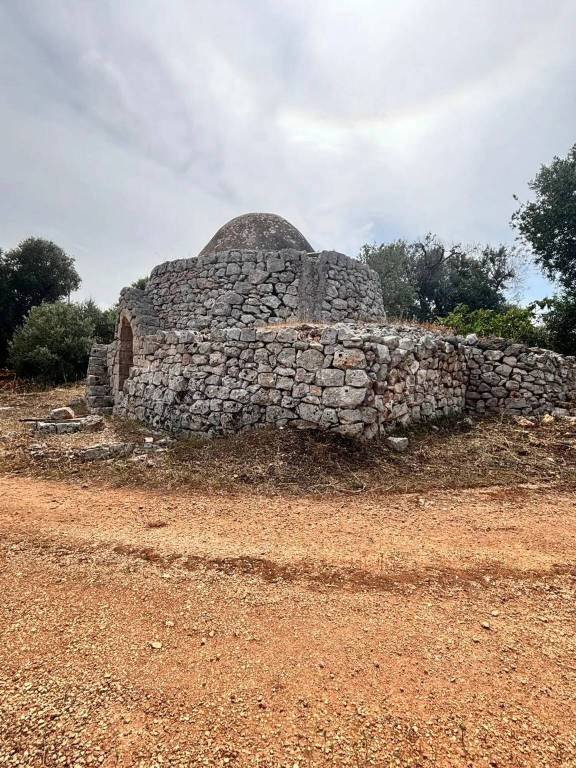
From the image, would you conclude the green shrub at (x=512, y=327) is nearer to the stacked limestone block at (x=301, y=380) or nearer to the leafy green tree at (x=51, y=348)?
the stacked limestone block at (x=301, y=380)

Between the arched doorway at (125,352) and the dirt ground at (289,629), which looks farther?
the arched doorway at (125,352)

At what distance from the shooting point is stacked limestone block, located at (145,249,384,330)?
12.3 m

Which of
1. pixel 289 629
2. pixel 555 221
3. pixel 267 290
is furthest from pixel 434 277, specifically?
pixel 289 629

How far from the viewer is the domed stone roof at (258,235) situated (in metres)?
13.9

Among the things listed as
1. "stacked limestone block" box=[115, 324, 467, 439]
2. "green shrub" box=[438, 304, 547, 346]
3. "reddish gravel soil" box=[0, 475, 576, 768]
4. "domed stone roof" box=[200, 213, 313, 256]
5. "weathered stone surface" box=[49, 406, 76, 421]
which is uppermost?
"domed stone roof" box=[200, 213, 313, 256]

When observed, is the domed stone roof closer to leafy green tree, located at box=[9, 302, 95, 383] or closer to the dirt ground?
leafy green tree, located at box=[9, 302, 95, 383]

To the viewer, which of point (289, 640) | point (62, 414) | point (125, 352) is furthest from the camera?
point (125, 352)

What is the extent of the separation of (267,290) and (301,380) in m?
5.83

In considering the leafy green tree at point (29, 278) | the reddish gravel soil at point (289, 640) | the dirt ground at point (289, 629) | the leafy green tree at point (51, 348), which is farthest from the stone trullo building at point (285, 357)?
the leafy green tree at point (29, 278)

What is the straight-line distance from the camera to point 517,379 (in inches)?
374

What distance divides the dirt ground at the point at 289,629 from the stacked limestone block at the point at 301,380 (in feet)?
6.75

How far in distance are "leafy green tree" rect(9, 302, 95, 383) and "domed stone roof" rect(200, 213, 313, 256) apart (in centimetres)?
853

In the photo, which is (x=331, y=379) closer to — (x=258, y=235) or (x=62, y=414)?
(x=62, y=414)

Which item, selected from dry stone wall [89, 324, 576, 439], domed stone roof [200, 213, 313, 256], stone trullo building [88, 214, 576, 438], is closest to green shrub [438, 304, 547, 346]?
stone trullo building [88, 214, 576, 438]
